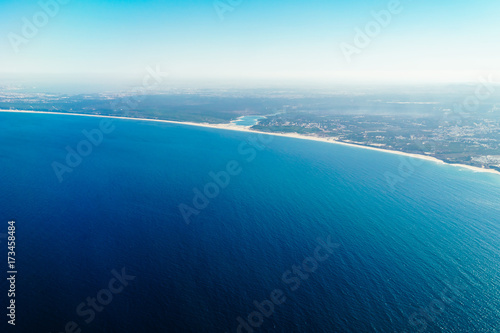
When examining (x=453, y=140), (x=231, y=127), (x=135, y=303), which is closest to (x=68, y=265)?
(x=135, y=303)

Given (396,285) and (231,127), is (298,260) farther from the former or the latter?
(231,127)

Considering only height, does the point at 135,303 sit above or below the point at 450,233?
above

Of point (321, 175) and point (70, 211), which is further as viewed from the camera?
point (321, 175)

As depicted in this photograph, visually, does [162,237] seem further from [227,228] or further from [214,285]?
[214,285]

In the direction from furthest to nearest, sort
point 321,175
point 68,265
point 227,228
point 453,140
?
point 453,140 < point 321,175 < point 227,228 < point 68,265

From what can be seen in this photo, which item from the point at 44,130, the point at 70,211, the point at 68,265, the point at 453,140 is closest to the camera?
the point at 68,265

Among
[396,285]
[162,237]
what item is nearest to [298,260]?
[396,285]
